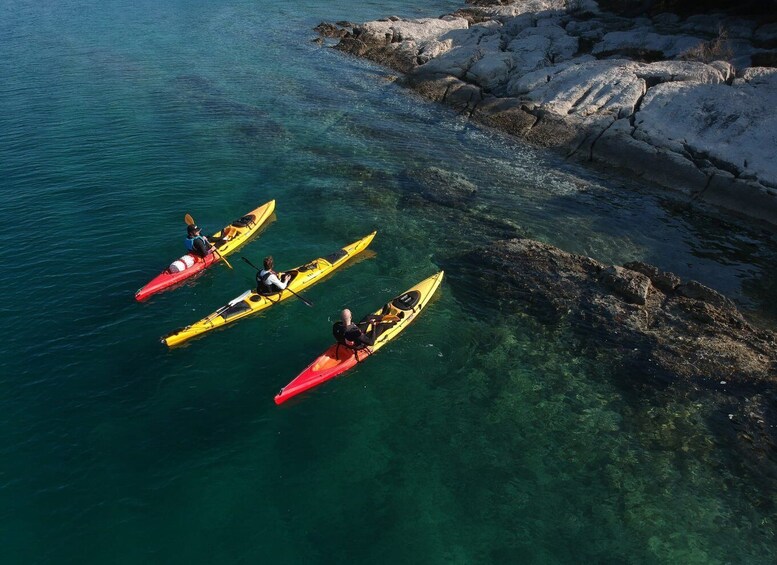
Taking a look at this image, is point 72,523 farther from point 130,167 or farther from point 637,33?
point 637,33

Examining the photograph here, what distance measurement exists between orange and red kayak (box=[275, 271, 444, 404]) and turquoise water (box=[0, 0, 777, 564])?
0.38 meters

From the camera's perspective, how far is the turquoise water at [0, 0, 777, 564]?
36.0 feet

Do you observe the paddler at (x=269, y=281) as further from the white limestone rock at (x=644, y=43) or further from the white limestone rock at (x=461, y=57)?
the white limestone rock at (x=644, y=43)

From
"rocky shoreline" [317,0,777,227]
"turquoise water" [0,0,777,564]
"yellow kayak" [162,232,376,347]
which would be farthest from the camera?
"rocky shoreline" [317,0,777,227]

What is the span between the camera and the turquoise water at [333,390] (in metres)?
11.0

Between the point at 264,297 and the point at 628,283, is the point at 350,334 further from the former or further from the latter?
the point at 628,283

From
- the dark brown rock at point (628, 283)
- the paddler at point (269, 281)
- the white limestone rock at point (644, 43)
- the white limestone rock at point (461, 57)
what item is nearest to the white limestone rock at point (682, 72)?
the white limestone rock at point (644, 43)

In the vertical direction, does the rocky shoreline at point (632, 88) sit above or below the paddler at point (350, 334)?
above

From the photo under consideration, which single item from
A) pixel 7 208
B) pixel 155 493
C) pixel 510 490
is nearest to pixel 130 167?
pixel 7 208

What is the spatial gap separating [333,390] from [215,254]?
26.1 feet

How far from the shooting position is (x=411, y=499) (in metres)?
11.5

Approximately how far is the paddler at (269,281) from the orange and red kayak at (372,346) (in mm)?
3266

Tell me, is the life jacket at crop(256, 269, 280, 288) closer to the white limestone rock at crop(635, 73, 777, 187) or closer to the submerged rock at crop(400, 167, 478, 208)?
the submerged rock at crop(400, 167, 478, 208)

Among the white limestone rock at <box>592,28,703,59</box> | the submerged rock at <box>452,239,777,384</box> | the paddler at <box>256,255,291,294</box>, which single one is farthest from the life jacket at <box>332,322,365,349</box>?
the white limestone rock at <box>592,28,703,59</box>
